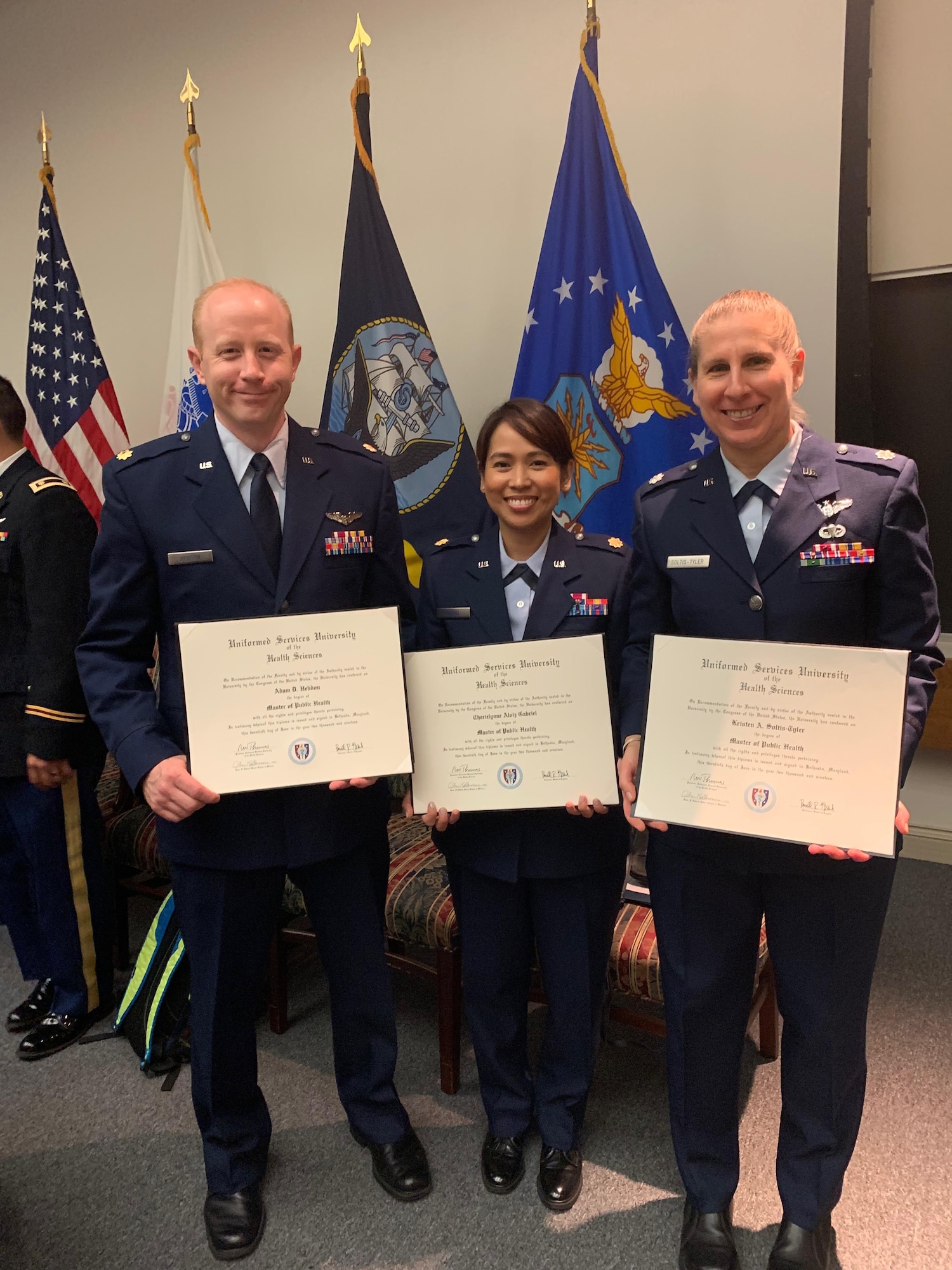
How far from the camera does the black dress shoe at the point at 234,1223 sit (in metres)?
1.62

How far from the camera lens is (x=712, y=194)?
296cm

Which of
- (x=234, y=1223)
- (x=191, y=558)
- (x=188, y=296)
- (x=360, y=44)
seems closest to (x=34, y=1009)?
(x=234, y=1223)

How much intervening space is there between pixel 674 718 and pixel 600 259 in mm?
1873

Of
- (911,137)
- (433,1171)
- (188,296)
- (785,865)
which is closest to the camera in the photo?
(785,865)

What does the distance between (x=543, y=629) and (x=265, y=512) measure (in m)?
0.55

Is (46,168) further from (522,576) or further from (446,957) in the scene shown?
(446,957)

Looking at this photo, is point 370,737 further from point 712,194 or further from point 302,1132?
point 712,194

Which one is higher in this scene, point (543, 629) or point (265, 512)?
point (265, 512)

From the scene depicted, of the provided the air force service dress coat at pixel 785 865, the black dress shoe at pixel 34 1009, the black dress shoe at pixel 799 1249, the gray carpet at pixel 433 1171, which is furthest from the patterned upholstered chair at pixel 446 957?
the black dress shoe at pixel 34 1009

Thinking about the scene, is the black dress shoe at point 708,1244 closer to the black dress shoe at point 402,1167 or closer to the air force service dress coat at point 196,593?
the black dress shoe at point 402,1167

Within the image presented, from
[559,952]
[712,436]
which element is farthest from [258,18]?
[559,952]

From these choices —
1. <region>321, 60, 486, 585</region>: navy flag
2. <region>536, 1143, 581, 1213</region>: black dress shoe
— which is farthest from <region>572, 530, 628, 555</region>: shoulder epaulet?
<region>536, 1143, 581, 1213</region>: black dress shoe

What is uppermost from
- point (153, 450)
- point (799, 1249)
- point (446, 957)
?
point (153, 450)

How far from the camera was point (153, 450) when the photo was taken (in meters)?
1.56
